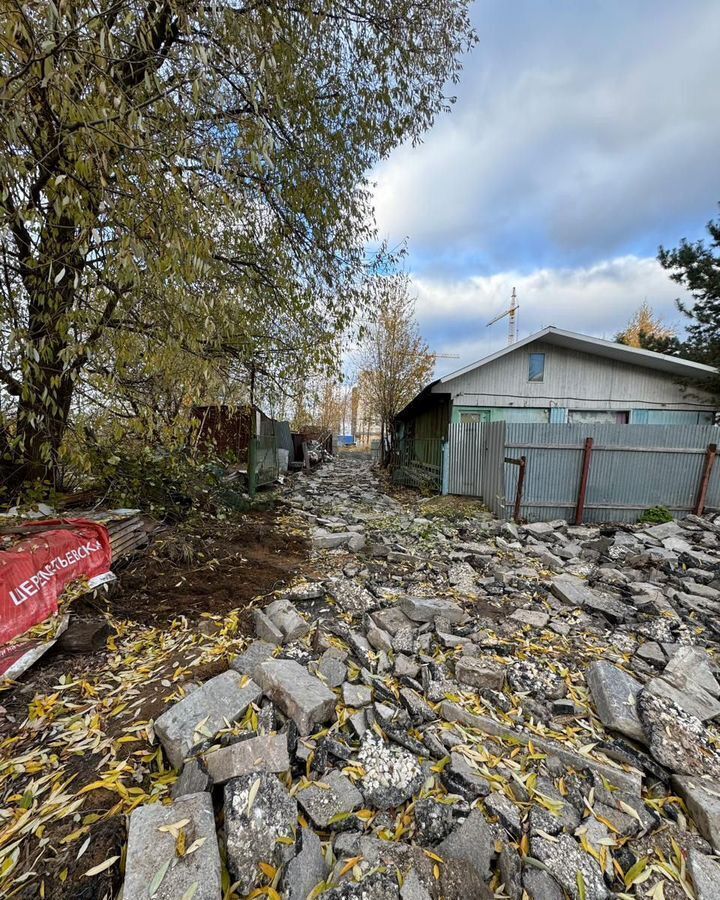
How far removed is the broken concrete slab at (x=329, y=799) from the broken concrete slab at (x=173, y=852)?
38 centimetres

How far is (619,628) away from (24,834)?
376 cm

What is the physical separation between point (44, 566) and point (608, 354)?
11.9m

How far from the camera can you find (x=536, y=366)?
33.4 feet

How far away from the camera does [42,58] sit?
74.0 inches

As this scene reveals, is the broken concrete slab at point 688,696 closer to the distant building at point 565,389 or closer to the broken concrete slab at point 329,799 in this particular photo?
the broken concrete slab at point 329,799

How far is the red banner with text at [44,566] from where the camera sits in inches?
98.3

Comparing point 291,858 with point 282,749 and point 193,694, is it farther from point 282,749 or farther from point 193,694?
point 193,694

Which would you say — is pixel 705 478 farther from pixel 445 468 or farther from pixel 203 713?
pixel 203 713

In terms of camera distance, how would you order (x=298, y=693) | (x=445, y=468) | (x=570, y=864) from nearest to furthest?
(x=570, y=864), (x=298, y=693), (x=445, y=468)

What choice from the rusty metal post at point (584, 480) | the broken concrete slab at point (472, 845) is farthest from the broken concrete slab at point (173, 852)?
the rusty metal post at point (584, 480)

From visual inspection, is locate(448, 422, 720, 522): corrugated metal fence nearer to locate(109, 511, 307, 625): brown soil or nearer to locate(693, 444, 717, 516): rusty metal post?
locate(693, 444, 717, 516): rusty metal post

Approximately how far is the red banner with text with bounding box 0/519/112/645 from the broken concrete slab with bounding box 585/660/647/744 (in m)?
3.68

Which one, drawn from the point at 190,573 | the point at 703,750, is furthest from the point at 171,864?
the point at 190,573

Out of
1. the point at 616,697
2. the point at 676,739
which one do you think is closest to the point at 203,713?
the point at 616,697
